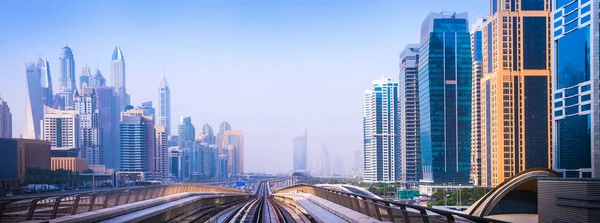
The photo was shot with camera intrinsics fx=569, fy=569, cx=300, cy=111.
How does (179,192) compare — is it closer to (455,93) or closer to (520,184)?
(520,184)

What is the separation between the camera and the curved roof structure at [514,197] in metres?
33.0

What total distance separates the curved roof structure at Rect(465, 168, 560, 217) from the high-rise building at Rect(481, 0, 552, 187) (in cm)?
6823

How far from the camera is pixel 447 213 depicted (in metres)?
7.68

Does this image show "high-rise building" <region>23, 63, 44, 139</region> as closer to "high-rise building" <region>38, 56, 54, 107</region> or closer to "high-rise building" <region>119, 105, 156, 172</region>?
"high-rise building" <region>38, 56, 54, 107</region>

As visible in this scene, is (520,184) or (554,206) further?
(520,184)

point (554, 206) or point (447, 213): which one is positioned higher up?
point (447, 213)

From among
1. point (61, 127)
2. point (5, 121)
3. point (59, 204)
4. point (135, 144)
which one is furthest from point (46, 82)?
point (59, 204)

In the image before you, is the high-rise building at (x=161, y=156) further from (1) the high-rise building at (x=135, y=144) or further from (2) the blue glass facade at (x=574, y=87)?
(2) the blue glass facade at (x=574, y=87)

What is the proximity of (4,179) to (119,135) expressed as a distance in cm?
13579

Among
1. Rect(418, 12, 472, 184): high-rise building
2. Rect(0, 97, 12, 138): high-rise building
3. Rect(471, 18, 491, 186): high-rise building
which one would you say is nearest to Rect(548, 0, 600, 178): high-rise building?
Rect(471, 18, 491, 186): high-rise building

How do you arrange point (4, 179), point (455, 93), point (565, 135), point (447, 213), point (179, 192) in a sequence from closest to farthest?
point (447, 213)
point (179, 192)
point (4, 179)
point (565, 135)
point (455, 93)

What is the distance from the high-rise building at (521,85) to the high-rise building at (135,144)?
113m

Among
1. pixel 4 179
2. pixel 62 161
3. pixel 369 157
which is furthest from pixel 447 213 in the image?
pixel 369 157

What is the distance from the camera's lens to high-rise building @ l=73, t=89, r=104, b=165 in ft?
551
